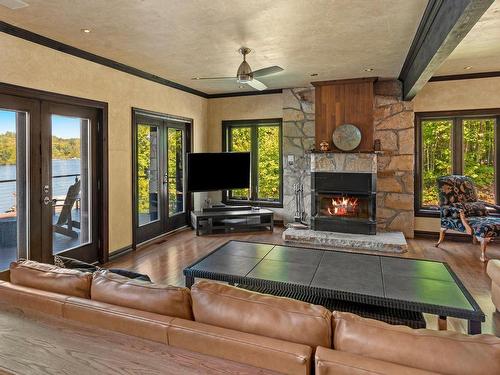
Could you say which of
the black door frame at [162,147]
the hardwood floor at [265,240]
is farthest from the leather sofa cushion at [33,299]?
the black door frame at [162,147]

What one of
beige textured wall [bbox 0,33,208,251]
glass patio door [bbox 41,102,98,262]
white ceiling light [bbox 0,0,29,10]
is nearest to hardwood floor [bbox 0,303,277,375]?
white ceiling light [bbox 0,0,29,10]

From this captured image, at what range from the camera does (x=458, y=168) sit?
5.84 m

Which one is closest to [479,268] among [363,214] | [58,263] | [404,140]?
[363,214]

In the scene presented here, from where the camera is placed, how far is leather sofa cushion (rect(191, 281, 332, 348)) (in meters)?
1.24

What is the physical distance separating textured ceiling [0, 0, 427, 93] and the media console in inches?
103

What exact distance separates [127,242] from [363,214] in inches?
153

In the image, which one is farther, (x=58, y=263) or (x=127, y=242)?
(x=127, y=242)

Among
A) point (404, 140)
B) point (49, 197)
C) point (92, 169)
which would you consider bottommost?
point (49, 197)

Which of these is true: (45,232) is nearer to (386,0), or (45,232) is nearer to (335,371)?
(335,371)

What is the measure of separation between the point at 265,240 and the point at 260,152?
84.1 inches

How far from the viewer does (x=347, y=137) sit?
588 centimetres

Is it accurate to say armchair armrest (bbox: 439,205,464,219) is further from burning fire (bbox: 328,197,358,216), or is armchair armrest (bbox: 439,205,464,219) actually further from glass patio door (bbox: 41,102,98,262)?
glass patio door (bbox: 41,102,98,262)

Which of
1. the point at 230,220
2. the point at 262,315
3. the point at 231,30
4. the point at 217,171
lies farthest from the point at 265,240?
the point at 262,315

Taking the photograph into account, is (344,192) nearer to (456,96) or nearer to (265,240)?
(265,240)
